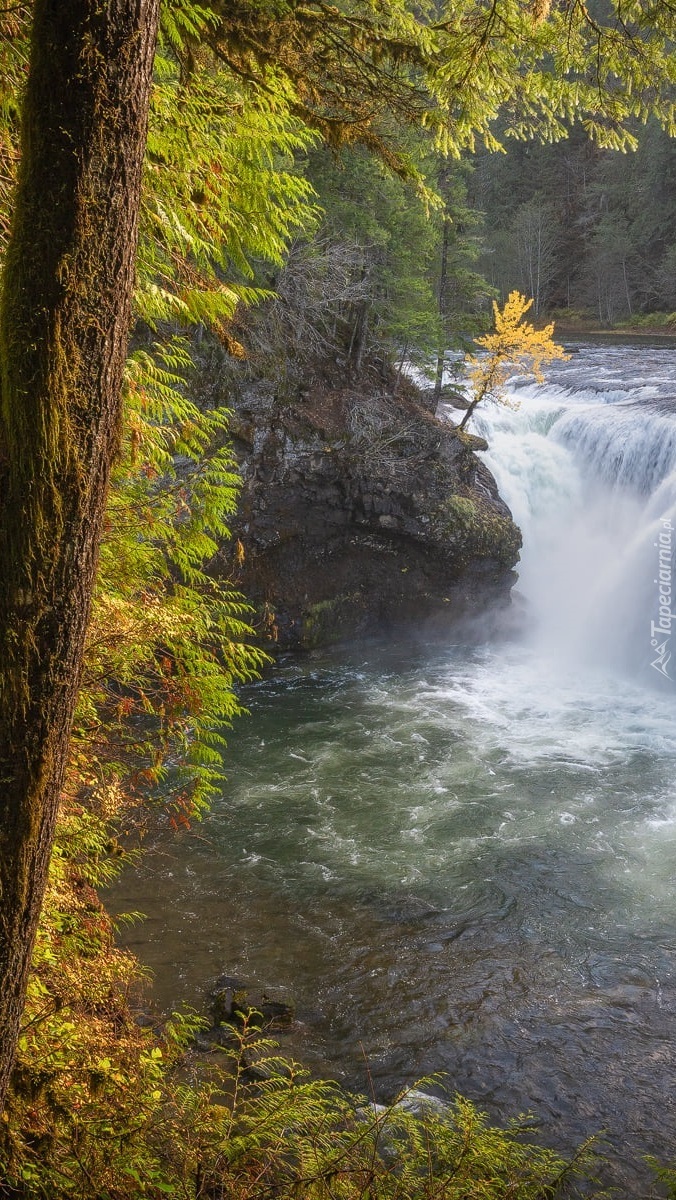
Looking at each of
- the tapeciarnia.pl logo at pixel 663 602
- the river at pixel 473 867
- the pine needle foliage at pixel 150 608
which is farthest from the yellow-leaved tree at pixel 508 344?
the pine needle foliage at pixel 150 608

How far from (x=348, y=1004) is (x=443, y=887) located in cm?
251

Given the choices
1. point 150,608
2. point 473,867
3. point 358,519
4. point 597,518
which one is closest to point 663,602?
point 597,518

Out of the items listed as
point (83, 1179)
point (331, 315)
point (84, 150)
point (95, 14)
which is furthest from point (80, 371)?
point (331, 315)

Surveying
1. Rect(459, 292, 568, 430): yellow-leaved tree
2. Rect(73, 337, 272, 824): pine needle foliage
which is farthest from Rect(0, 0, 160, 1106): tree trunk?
Rect(459, 292, 568, 430): yellow-leaved tree

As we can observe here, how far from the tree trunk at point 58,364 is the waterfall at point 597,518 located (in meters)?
17.5

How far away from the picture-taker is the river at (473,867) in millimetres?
6789

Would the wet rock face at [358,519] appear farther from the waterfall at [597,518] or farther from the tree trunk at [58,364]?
the tree trunk at [58,364]

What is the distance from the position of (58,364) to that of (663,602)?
19.7m

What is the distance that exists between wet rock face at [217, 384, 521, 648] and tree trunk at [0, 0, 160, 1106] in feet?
41.8

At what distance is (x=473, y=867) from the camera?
9.84 metres

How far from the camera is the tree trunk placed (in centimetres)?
217

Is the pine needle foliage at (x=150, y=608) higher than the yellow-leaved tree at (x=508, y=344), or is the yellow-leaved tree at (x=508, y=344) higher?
the yellow-leaved tree at (x=508, y=344)

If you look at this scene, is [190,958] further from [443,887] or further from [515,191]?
[515,191]

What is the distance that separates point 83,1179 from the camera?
289 centimetres
